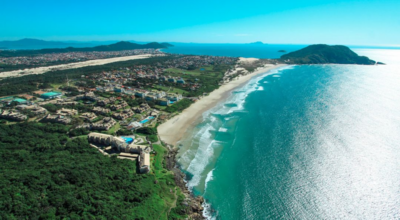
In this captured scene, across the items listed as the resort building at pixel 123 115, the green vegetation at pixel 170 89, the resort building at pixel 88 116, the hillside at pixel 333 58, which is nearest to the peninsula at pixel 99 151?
the resort building at pixel 123 115

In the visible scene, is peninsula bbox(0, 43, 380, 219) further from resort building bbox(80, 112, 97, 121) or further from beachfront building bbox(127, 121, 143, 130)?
resort building bbox(80, 112, 97, 121)

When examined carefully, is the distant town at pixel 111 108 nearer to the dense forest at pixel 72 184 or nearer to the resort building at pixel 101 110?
the resort building at pixel 101 110

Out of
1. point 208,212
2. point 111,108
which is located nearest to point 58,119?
point 111,108

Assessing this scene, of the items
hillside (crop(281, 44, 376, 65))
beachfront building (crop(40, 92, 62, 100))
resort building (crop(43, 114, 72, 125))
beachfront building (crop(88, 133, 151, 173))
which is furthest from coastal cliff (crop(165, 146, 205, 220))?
hillside (crop(281, 44, 376, 65))

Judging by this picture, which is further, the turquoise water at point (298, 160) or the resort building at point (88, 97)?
the resort building at point (88, 97)

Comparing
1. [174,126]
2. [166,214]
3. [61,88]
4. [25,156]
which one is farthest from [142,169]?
[61,88]

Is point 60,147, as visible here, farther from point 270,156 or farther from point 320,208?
point 320,208
